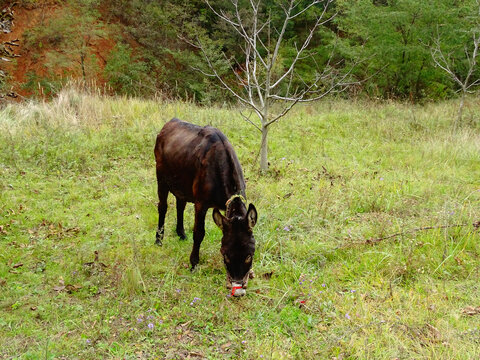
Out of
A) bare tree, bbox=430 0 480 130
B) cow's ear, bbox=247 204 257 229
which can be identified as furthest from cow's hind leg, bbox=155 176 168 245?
bare tree, bbox=430 0 480 130

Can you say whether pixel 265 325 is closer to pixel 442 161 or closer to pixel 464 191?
pixel 464 191

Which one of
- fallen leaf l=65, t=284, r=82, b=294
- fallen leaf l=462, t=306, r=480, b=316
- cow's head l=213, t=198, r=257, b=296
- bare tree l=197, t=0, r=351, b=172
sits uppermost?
bare tree l=197, t=0, r=351, b=172

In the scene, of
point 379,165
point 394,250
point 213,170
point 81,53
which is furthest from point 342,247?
point 81,53

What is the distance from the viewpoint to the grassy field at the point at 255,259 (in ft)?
10.5

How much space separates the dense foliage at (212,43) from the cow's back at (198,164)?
8.74 meters

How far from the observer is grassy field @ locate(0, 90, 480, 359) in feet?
10.5

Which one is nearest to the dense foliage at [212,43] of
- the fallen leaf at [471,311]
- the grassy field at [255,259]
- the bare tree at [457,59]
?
the bare tree at [457,59]

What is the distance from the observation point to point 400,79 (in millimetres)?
15547

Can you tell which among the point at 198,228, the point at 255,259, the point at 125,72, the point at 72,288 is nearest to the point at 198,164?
the point at 198,228

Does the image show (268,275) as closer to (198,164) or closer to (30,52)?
(198,164)

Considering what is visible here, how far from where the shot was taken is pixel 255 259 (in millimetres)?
4551

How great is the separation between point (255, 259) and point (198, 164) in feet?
4.52

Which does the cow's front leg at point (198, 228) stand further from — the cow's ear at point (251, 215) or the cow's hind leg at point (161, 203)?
the cow's hind leg at point (161, 203)

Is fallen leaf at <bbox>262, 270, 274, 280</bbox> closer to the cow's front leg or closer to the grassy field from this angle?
the grassy field
